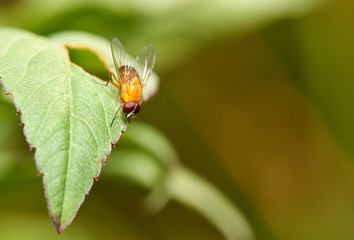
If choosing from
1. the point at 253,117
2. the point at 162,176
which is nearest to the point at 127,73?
the point at 162,176

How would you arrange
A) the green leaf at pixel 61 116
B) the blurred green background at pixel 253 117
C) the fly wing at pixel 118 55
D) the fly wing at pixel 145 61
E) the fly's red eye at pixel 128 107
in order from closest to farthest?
the green leaf at pixel 61 116 < the fly's red eye at pixel 128 107 < the fly wing at pixel 118 55 < the fly wing at pixel 145 61 < the blurred green background at pixel 253 117

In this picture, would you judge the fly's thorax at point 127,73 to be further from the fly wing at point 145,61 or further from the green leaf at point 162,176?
the green leaf at point 162,176

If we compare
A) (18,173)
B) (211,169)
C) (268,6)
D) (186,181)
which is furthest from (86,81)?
(211,169)

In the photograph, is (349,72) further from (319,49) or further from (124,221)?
(124,221)

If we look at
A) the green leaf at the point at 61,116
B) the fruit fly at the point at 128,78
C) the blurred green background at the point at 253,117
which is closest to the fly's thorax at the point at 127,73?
the fruit fly at the point at 128,78

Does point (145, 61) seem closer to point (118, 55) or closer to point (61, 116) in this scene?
point (118, 55)

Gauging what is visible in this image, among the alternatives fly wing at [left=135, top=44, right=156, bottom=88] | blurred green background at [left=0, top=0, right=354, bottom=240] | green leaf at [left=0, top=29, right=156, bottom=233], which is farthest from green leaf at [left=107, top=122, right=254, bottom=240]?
→ blurred green background at [left=0, top=0, right=354, bottom=240]

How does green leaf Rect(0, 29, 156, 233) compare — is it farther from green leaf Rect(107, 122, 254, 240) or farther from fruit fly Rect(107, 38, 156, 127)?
green leaf Rect(107, 122, 254, 240)
